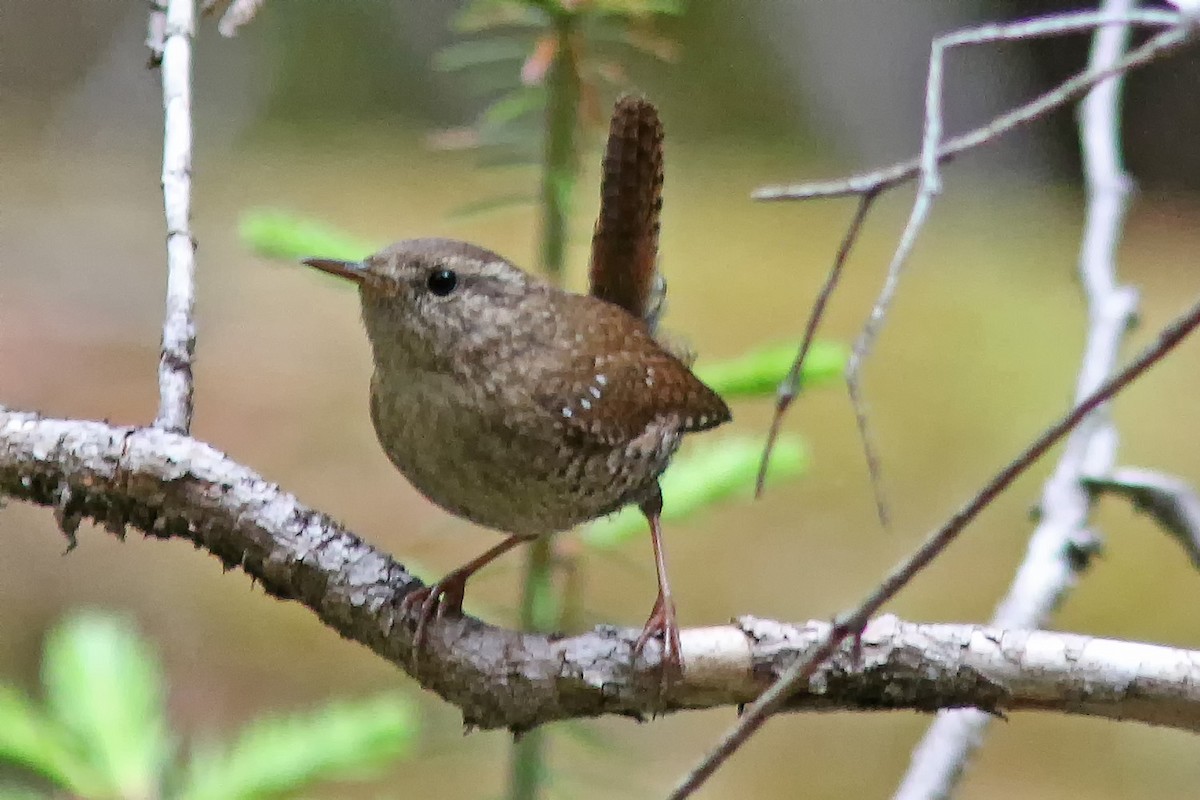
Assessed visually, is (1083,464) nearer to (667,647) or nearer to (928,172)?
(667,647)

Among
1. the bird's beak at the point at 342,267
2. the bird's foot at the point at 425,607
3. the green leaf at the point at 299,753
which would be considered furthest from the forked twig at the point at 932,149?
the green leaf at the point at 299,753

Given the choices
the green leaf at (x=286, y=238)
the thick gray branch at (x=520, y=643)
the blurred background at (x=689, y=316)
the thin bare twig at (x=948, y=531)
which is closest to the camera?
the thin bare twig at (x=948, y=531)

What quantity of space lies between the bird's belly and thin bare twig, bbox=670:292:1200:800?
0.77 metres

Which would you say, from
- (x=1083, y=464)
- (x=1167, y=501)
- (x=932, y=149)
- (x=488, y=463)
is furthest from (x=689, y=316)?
(x=932, y=149)

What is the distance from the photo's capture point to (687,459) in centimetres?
222

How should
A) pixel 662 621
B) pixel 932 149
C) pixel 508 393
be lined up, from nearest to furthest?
pixel 932 149, pixel 662 621, pixel 508 393

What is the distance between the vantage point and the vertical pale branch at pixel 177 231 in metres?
1.35

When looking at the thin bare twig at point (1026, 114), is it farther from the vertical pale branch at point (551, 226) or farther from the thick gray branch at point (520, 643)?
the vertical pale branch at point (551, 226)

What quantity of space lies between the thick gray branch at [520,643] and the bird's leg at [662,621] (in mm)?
16

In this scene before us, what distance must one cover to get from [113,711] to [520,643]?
0.78m

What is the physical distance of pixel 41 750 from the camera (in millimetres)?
1761

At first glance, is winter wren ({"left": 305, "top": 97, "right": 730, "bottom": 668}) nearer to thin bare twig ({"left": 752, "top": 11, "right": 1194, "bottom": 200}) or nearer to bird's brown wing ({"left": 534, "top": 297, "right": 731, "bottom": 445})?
bird's brown wing ({"left": 534, "top": 297, "right": 731, "bottom": 445})

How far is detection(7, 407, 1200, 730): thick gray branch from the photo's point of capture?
1.24 m

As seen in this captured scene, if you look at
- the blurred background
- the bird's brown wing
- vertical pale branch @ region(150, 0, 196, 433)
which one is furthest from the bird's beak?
the blurred background
